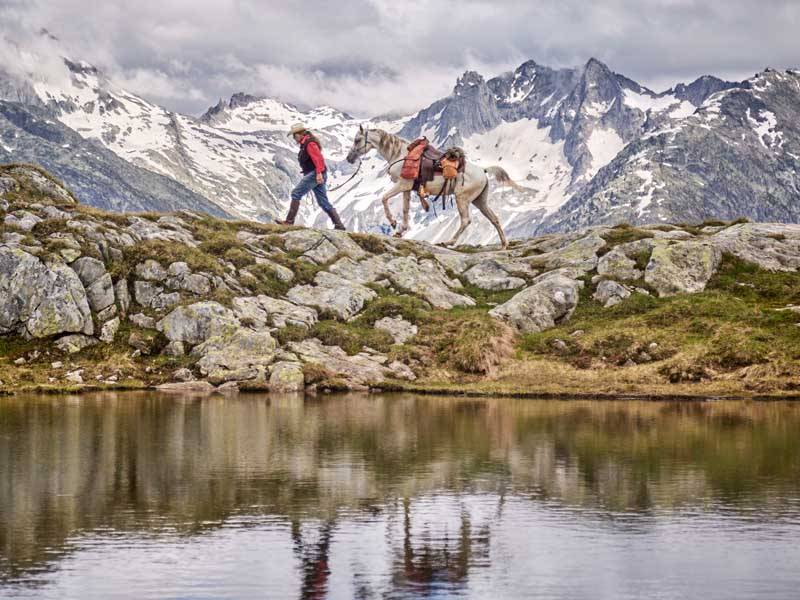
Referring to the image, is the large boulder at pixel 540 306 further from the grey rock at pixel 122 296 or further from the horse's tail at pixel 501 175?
the grey rock at pixel 122 296

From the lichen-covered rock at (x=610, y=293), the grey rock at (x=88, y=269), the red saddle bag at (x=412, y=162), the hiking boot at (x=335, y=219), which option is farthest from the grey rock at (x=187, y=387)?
the lichen-covered rock at (x=610, y=293)

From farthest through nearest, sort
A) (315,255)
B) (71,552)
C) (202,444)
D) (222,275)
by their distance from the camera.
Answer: (315,255) → (222,275) → (202,444) → (71,552)

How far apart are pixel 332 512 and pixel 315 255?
53.5 meters

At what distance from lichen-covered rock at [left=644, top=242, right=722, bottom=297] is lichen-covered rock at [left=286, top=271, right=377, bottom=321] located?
69.4ft

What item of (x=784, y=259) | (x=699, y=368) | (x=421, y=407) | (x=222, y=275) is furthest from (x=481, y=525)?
(x=784, y=259)

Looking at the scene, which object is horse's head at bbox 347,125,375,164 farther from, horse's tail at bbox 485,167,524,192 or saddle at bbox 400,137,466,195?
horse's tail at bbox 485,167,524,192

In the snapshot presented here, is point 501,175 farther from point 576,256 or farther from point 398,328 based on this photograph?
point 398,328

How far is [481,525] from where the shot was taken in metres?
20.5

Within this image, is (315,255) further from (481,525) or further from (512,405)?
(481,525)

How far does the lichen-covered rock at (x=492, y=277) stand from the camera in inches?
2987

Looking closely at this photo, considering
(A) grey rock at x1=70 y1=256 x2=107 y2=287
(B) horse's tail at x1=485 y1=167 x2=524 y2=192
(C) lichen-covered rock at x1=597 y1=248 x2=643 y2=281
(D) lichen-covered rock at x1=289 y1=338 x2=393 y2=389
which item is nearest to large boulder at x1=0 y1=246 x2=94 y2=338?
(A) grey rock at x1=70 y1=256 x2=107 y2=287

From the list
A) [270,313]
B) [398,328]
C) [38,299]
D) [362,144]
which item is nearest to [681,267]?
[398,328]

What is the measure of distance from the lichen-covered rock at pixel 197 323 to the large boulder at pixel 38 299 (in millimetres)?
4727

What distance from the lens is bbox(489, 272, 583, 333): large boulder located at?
2591 inches
